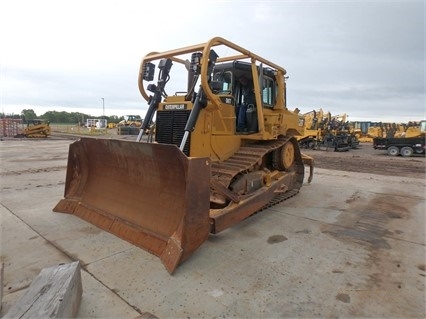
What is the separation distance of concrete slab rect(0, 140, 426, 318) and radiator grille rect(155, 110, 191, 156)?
1603 mm

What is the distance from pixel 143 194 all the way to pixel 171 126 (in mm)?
1256

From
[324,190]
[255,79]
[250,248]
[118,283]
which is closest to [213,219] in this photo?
[250,248]

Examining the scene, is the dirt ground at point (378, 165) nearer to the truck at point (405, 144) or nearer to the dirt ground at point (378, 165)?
the dirt ground at point (378, 165)

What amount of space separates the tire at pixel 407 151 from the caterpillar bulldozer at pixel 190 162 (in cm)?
1646

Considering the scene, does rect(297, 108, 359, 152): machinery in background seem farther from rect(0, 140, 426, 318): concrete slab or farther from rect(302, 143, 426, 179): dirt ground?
rect(0, 140, 426, 318): concrete slab

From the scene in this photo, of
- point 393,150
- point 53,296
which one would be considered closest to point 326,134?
point 393,150

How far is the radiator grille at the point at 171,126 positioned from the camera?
4.64 meters

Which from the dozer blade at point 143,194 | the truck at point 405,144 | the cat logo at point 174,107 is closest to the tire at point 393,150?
the truck at point 405,144

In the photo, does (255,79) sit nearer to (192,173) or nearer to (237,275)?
(192,173)

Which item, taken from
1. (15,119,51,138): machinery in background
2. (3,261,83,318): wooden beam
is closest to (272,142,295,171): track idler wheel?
(3,261,83,318): wooden beam

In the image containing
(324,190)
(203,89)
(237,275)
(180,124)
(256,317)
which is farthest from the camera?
(324,190)

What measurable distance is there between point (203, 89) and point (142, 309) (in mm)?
2778

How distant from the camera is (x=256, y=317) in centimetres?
249

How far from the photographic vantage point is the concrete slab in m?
2.64
